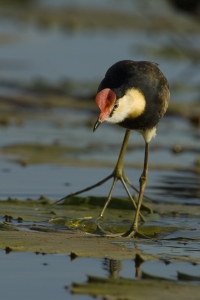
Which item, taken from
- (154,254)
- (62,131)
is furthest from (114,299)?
(62,131)

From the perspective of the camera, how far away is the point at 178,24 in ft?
56.4

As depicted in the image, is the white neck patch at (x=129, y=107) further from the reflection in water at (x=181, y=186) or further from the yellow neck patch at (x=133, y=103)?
the reflection in water at (x=181, y=186)

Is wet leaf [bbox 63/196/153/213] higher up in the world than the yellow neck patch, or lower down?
lower down

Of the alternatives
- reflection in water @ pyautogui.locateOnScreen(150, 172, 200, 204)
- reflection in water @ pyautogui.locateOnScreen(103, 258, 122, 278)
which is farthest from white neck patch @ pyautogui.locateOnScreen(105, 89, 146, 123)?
reflection in water @ pyautogui.locateOnScreen(150, 172, 200, 204)

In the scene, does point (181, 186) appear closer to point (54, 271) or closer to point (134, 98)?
point (134, 98)

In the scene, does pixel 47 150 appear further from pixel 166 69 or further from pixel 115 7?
pixel 115 7

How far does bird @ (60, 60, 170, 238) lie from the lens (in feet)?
19.4

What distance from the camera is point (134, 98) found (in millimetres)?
6148

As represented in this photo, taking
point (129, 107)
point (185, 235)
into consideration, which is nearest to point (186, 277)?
point (185, 235)

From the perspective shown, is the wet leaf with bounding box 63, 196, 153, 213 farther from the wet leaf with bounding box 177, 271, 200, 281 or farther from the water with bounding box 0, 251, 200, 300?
the wet leaf with bounding box 177, 271, 200, 281

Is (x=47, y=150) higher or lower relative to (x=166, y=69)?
lower

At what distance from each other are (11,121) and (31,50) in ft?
18.6

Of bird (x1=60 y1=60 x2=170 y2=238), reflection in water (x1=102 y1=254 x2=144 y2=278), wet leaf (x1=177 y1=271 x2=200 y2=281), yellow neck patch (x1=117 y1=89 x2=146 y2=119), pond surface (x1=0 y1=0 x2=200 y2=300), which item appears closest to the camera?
wet leaf (x1=177 y1=271 x2=200 y2=281)

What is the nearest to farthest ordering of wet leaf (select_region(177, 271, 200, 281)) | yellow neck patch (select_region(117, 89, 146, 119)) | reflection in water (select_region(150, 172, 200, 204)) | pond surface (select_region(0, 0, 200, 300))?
1. wet leaf (select_region(177, 271, 200, 281))
2. pond surface (select_region(0, 0, 200, 300))
3. yellow neck patch (select_region(117, 89, 146, 119))
4. reflection in water (select_region(150, 172, 200, 204))
